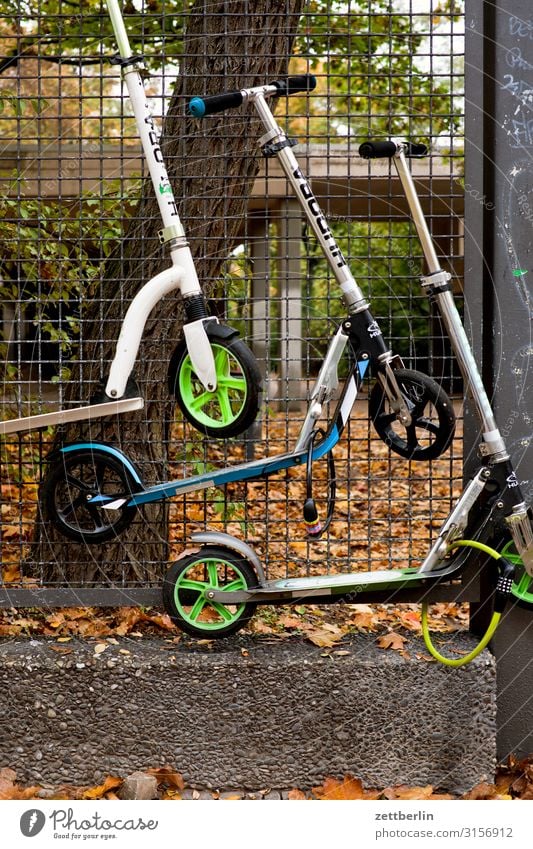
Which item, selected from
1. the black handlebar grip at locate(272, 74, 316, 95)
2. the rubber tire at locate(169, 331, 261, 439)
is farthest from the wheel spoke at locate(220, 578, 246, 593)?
the black handlebar grip at locate(272, 74, 316, 95)

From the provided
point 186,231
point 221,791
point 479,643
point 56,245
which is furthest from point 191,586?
point 56,245

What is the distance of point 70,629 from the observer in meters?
3.97

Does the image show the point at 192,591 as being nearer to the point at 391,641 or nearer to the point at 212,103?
the point at 391,641

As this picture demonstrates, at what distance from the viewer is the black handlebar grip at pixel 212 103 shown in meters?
3.10

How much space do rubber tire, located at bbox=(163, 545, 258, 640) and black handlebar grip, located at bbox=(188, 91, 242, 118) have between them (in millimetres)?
1547

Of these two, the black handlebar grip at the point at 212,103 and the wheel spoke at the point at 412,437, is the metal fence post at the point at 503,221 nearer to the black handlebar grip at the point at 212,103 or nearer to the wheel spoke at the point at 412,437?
the wheel spoke at the point at 412,437

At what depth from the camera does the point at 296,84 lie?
10.7ft

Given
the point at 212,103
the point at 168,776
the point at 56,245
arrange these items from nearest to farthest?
the point at 212,103
the point at 168,776
the point at 56,245

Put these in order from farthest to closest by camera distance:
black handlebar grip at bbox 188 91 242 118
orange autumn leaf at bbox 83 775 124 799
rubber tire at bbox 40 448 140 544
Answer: orange autumn leaf at bbox 83 775 124 799
rubber tire at bbox 40 448 140 544
black handlebar grip at bbox 188 91 242 118

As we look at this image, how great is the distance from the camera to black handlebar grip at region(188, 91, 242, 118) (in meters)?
3.10

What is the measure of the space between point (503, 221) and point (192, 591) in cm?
185

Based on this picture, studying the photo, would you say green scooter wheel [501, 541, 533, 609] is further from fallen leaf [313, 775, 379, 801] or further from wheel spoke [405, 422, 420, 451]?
fallen leaf [313, 775, 379, 801]

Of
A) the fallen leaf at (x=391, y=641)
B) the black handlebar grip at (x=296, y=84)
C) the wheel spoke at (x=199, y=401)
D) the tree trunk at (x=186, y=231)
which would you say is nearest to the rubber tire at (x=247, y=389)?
the wheel spoke at (x=199, y=401)

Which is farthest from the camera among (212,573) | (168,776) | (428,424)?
(168,776)
